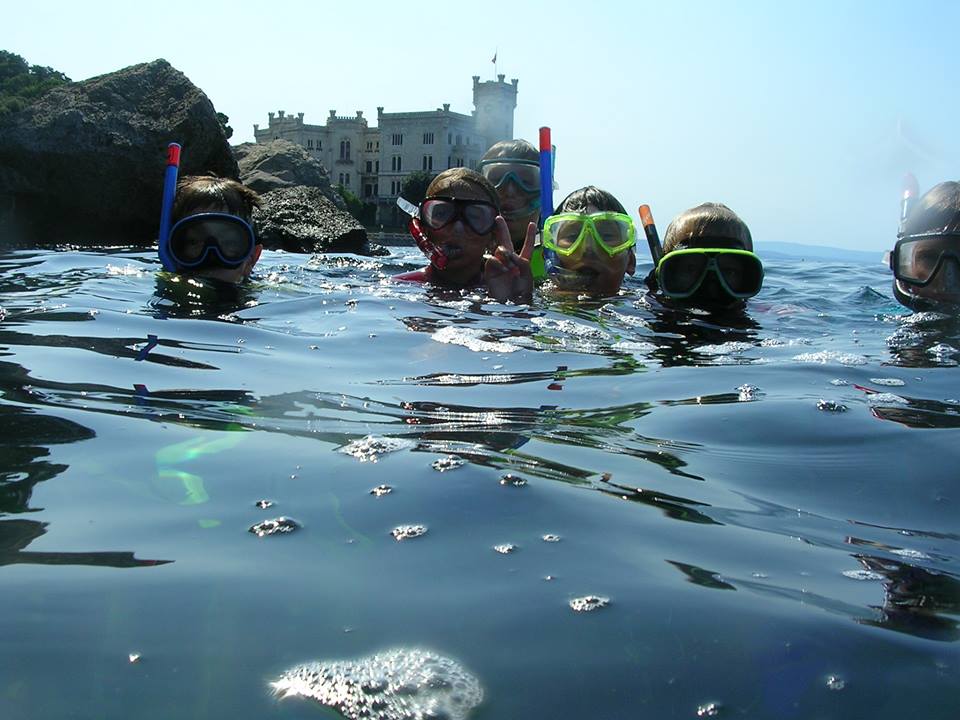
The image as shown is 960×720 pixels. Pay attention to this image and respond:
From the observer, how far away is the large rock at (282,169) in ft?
61.7

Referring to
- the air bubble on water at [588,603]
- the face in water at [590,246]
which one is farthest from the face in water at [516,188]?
the air bubble on water at [588,603]

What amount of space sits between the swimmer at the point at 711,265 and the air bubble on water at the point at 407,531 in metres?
3.74

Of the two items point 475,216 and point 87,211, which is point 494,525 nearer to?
point 475,216

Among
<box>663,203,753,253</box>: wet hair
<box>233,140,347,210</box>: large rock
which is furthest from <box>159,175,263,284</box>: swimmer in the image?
<box>233,140,347,210</box>: large rock

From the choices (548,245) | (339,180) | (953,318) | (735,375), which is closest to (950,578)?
(735,375)

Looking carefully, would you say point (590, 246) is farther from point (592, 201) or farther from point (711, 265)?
point (711, 265)

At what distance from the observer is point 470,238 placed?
539 cm

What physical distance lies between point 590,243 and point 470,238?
2.54ft

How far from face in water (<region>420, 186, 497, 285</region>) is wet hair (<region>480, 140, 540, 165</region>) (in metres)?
2.01

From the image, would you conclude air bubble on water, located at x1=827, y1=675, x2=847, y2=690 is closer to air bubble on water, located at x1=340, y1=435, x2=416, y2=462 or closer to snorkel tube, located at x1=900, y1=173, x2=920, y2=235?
air bubble on water, located at x1=340, y1=435, x2=416, y2=462

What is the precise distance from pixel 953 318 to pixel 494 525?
4.13m

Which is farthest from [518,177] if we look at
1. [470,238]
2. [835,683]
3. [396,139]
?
[396,139]

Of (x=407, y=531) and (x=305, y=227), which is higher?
(x=305, y=227)

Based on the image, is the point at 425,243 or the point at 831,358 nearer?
the point at 831,358
